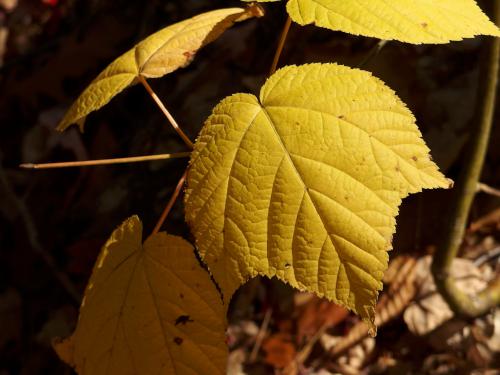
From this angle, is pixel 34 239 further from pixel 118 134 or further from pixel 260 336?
pixel 260 336

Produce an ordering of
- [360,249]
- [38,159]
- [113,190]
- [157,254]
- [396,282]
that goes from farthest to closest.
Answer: [38,159] < [113,190] < [396,282] < [157,254] < [360,249]

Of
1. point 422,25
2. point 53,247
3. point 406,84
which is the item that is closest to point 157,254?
point 422,25

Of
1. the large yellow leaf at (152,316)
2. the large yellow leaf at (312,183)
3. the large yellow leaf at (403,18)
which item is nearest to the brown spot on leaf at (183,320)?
the large yellow leaf at (152,316)

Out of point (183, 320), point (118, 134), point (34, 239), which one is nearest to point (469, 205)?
point (183, 320)

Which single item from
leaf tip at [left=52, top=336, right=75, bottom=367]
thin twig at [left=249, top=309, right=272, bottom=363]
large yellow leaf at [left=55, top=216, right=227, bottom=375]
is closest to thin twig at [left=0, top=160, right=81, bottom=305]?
thin twig at [left=249, top=309, right=272, bottom=363]

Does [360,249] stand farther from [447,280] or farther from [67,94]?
[67,94]

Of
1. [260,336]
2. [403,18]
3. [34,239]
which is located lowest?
[34,239]

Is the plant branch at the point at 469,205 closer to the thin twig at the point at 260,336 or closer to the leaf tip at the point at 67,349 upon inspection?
the thin twig at the point at 260,336
